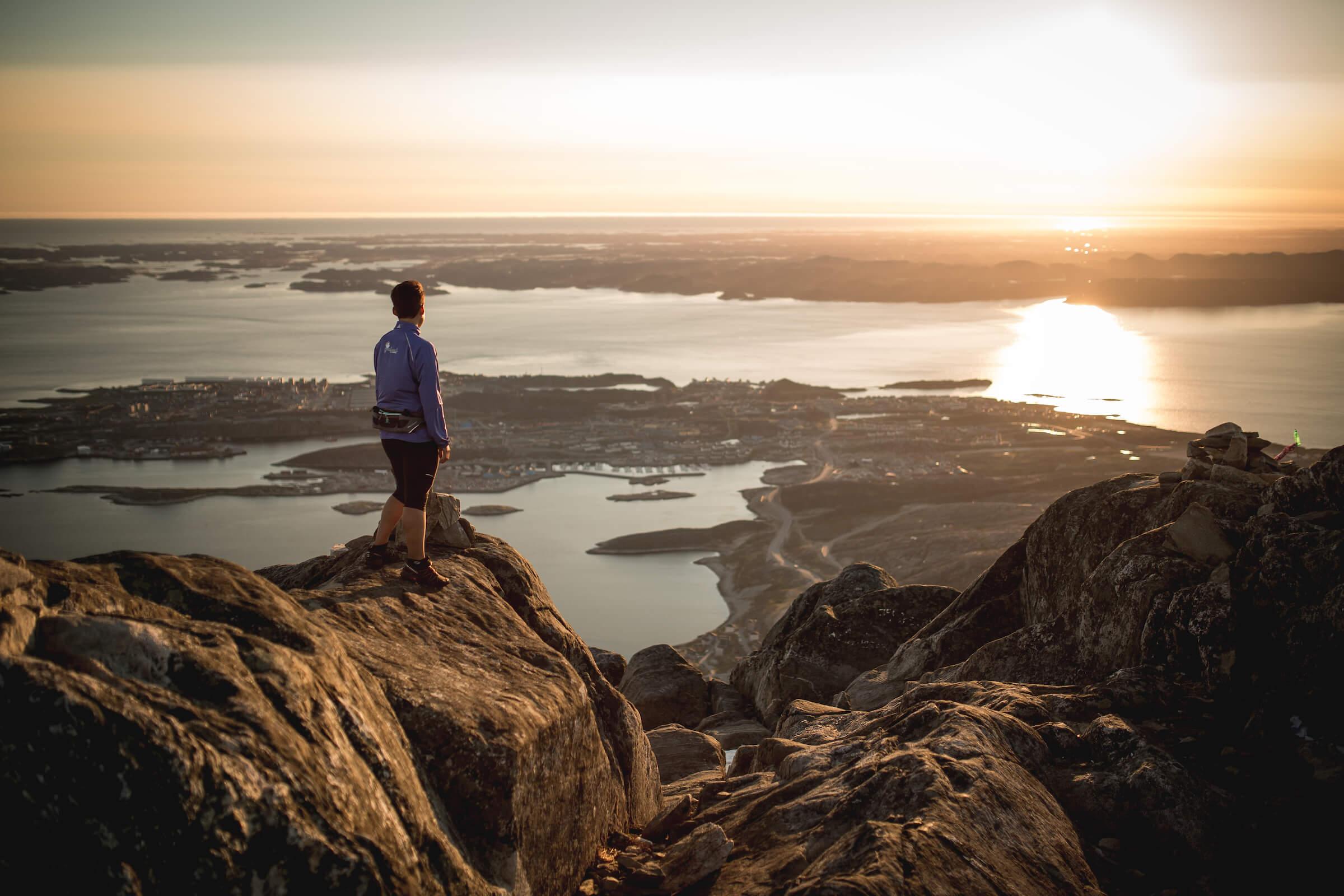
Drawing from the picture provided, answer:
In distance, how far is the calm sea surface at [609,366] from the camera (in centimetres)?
5275

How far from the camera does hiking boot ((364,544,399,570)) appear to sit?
303 inches

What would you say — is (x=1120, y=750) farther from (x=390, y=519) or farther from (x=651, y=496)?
(x=651, y=496)

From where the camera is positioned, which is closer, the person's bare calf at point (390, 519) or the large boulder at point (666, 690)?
the person's bare calf at point (390, 519)

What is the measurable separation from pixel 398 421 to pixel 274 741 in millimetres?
3355

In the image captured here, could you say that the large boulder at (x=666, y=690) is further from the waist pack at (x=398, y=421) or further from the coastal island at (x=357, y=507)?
the coastal island at (x=357, y=507)

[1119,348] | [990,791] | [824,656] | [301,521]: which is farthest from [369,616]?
[1119,348]

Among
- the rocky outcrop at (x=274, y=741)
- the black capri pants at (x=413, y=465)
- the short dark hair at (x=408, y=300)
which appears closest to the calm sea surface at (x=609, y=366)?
the black capri pants at (x=413, y=465)

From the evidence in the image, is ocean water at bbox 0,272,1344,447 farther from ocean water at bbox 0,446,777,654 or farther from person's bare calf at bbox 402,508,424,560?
person's bare calf at bbox 402,508,424,560

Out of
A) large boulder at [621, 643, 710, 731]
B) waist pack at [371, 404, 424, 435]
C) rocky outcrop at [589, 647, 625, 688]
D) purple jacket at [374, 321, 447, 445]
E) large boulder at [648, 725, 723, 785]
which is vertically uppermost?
purple jacket at [374, 321, 447, 445]

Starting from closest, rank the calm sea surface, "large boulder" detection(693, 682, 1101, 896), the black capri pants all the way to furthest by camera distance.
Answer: "large boulder" detection(693, 682, 1101, 896)
the black capri pants
the calm sea surface

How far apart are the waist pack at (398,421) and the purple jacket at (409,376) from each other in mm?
27

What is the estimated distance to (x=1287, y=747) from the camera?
683 cm

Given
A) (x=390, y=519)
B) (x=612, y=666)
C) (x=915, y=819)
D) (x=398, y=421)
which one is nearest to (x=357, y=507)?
(x=612, y=666)

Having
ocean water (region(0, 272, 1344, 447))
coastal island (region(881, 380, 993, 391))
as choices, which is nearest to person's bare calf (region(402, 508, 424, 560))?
ocean water (region(0, 272, 1344, 447))
